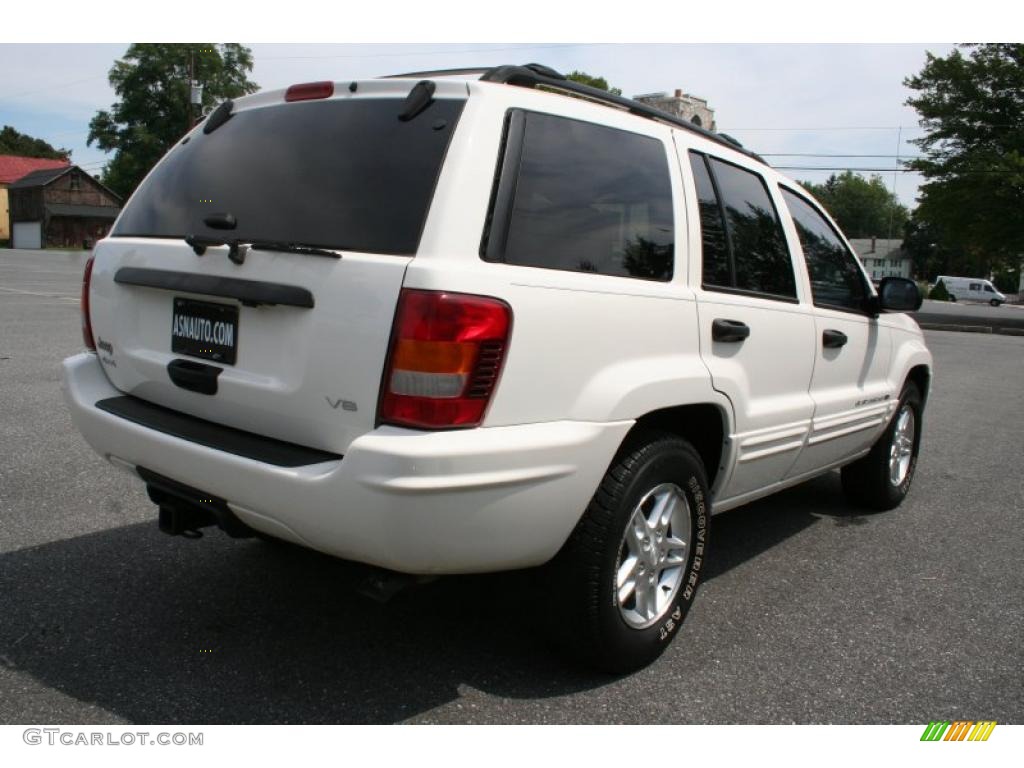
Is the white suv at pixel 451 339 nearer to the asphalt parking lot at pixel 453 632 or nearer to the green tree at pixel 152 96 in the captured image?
the asphalt parking lot at pixel 453 632

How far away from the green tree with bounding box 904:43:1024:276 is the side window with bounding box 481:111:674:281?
28.3 metres

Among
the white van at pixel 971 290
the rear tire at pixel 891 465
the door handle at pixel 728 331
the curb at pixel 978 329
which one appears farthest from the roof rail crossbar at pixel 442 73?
the white van at pixel 971 290

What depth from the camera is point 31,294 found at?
16766 mm

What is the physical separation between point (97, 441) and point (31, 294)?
631 inches

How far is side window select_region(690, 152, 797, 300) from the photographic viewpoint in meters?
3.26

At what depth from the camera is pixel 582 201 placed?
107 inches

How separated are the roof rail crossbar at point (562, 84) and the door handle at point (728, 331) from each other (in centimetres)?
80

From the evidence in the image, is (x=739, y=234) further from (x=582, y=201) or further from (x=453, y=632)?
(x=453, y=632)

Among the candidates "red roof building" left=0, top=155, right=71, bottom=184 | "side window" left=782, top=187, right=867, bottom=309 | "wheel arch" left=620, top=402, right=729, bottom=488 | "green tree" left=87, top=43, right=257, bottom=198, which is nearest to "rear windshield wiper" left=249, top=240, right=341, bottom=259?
"wheel arch" left=620, top=402, right=729, bottom=488

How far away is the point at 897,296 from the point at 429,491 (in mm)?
3255

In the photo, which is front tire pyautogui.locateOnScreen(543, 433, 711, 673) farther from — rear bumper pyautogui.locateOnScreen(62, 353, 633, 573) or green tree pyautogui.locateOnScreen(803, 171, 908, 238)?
green tree pyautogui.locateOnScreen(803, 171, 908, 238)

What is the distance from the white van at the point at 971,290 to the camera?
56.9 meters

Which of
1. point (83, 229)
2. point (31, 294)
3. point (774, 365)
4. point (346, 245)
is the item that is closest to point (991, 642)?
point (774, 365)

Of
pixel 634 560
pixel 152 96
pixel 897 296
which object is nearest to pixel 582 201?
pixel 634 560
